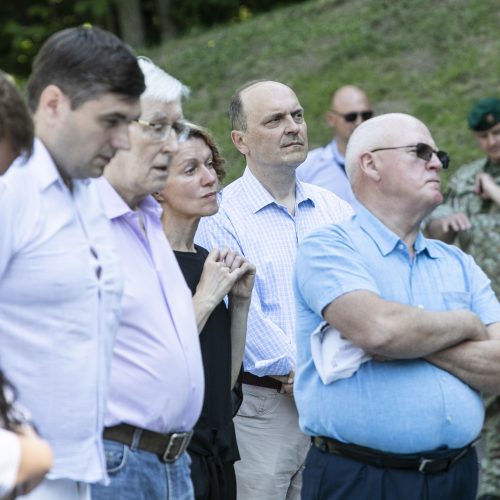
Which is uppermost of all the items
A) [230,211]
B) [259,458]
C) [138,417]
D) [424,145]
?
[424,145]

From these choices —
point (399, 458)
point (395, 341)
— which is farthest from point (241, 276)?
point (399, 458)

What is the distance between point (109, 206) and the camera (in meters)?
3.61

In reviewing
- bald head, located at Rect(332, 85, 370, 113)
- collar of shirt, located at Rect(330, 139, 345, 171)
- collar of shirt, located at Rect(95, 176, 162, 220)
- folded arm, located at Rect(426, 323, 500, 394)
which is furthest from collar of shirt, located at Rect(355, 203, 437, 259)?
bald head, located at Rect(332, 85, 370, 113)

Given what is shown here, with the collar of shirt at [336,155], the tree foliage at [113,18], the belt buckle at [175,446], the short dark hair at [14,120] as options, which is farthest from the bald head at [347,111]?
the tree foliage at [113,18]

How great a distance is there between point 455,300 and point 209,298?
0.89 metres

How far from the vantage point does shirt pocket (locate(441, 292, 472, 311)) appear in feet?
13.3

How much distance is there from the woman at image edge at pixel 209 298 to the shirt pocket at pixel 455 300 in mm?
758

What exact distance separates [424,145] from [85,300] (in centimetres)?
175

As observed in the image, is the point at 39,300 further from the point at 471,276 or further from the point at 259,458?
the point at 259,458

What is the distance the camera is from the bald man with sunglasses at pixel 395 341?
381 cm

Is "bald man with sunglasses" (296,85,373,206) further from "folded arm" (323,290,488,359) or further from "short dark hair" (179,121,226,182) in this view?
Result: "folded arm" (323,290,488,359)

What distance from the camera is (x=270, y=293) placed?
4.91 meters

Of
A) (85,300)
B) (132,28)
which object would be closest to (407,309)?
(85,300)

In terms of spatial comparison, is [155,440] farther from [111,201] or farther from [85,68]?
[85,68]
